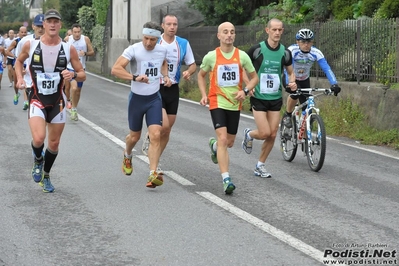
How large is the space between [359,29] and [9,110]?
313 inches

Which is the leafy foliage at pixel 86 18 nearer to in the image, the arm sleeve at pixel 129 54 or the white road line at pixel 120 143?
the white road line at pixel 120 143

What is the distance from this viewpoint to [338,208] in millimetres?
8820

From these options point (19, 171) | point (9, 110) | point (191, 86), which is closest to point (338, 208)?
point (19, 171)

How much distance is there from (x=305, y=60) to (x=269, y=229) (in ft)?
16.4

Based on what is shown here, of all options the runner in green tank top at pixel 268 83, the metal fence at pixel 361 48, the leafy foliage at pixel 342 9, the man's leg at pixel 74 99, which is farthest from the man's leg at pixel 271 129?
the leafy foliage at pixel 342 9

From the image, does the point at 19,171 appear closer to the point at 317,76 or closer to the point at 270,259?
the point at 270,259

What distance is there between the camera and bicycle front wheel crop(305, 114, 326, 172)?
11.1 metres

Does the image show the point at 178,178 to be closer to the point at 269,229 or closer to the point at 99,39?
the point at 269,229

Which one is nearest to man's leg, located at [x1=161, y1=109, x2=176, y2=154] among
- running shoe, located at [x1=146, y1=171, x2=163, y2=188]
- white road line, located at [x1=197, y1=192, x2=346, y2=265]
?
running shoe, located at [x1=146, y1=171, x2=163, y2=188]

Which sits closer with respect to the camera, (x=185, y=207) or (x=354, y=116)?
(x=185, y=207)

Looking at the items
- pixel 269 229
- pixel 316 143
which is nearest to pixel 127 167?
pixel 316 143

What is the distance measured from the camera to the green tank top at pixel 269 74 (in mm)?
10711

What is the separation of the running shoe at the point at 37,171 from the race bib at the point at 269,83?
2838 mm

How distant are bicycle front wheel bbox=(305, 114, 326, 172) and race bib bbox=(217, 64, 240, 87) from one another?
178cm
